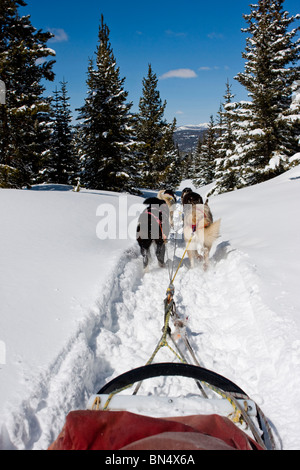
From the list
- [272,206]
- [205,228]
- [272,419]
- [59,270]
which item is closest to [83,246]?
[59,270]

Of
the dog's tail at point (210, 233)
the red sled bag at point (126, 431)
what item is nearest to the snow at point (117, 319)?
the dog's tail at point (210, 233)

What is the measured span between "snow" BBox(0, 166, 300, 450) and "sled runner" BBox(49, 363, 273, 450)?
714 mm

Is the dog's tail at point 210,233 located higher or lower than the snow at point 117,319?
higher

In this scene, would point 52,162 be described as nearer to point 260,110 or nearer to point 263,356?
point 260,110

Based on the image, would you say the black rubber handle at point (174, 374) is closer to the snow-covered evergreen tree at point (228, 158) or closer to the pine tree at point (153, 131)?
the snow-covered evergreen tree at point (228, 158)

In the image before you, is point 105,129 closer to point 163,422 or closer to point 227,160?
point 227,160

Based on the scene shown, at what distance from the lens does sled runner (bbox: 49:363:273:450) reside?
1.15m

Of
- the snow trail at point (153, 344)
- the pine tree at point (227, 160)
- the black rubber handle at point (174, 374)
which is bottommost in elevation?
the snow trail at point (153, 344)

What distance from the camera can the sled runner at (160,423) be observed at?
1147 mm

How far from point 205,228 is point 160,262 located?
123 centimetres

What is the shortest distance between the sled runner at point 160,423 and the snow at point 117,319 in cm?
71

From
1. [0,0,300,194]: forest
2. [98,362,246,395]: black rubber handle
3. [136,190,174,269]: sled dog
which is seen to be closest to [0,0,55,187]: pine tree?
[0,0,300,194]: forest

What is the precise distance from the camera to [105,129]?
1883 cm

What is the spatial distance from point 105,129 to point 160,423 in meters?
19.6
